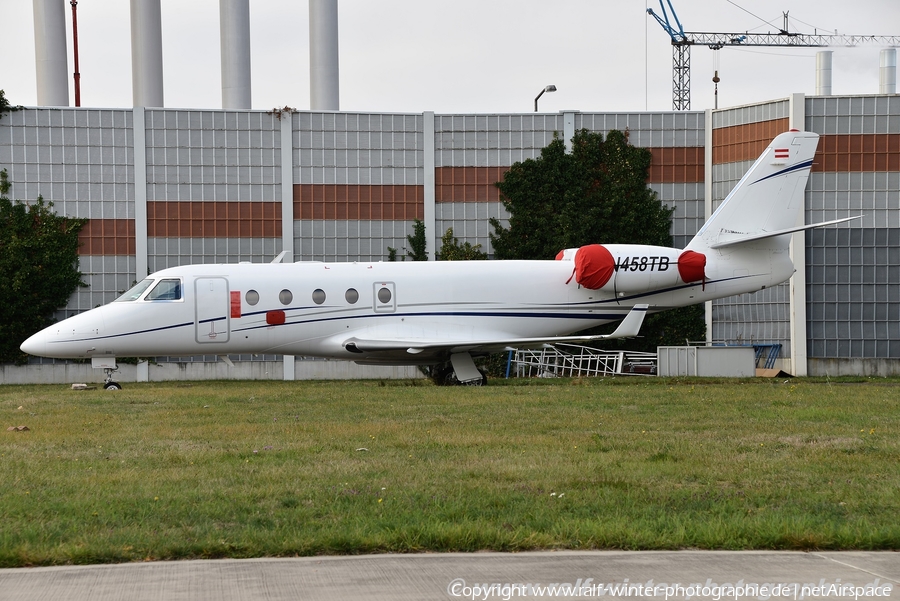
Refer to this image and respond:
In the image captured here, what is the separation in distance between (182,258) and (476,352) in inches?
627

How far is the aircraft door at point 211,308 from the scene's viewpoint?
2394 centimetres

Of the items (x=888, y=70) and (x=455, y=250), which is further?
(x=888, y=70)

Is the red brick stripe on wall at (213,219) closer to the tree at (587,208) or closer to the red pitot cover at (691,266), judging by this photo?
the tree at (587,208)

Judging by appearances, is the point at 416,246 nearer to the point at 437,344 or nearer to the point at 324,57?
the point at 437,344

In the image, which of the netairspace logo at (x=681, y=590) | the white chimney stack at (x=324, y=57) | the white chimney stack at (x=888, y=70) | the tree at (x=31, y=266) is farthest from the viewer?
the white chimney stack at (x=324, y=57)

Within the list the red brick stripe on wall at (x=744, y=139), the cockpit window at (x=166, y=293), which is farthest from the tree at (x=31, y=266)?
the red brick stripe on wall at (x=744, y=139)

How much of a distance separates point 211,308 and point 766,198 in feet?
47.2

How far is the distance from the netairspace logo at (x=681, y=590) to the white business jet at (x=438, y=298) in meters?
16.7

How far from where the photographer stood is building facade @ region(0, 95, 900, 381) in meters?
36.2

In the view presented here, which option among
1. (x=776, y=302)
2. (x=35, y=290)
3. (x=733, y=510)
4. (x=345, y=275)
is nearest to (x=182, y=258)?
(x=35, y=290)

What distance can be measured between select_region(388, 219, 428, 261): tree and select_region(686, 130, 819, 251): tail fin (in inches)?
504

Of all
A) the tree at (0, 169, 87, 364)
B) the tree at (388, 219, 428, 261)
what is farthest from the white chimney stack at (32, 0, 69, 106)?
the tree at (388, 219, 428, 261)

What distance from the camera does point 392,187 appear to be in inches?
1487

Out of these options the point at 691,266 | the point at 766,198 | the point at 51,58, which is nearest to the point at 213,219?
the point at 51,58
